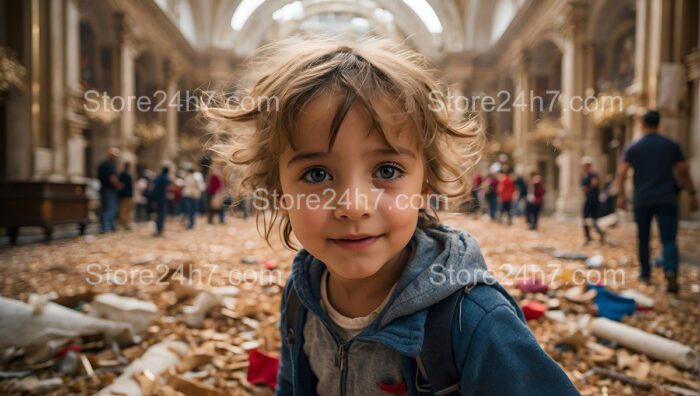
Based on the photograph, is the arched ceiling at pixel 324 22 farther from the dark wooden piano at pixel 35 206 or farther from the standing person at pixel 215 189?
the standing person at pixel 215 189

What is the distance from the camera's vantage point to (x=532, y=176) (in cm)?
891

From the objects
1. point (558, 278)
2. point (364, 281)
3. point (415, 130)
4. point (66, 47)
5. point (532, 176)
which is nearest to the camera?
point (415, 130)

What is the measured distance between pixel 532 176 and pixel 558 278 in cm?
635

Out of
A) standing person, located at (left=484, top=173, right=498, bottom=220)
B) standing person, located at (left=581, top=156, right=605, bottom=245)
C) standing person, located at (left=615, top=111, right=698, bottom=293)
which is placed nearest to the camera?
standing person, located at (left=615, top=111, right=698, bottom=293)

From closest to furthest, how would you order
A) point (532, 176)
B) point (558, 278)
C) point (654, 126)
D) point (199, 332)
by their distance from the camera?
1. point (199, 332)
2. point (558, 278)
3. point (654, 126)
4. point (532, 176)

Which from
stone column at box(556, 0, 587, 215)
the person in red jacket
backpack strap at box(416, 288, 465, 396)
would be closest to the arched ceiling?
backpack strap at box(416, 288, 465, 396)

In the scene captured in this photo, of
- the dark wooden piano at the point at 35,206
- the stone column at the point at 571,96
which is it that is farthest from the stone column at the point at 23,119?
the stone column at the point at 571,96

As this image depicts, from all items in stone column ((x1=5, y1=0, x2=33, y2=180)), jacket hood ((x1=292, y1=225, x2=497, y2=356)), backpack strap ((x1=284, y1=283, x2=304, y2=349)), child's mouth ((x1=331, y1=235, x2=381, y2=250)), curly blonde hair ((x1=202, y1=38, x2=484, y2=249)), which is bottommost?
backpack strap ((x1=284, y1=283, x2=304, y2=349))

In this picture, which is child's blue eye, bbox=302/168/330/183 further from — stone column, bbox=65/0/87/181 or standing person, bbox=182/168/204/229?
stone column, bbox=65/0/87/181

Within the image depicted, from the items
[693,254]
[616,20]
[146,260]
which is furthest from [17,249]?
[616,20]

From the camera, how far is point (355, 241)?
3.08ft

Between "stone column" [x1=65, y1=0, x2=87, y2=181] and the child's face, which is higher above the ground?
"stone column" [x1=65, y1=0, x2=87, y2=181]

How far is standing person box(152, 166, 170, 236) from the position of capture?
7.24 m

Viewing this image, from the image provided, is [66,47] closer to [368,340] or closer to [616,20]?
[368,340]
